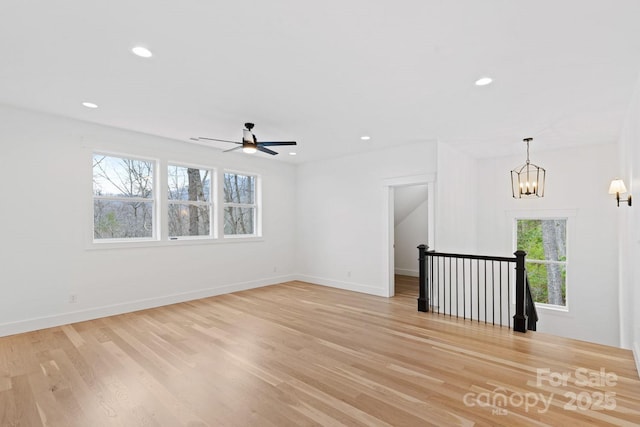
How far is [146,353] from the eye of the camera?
11.1 ft

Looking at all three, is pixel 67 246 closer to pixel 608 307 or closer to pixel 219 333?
pixel 219 333

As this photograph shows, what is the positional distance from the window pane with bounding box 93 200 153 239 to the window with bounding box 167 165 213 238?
1.24 feet

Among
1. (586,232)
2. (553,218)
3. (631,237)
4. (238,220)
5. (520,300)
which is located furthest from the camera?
(238,220)

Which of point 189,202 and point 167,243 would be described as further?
point 189,202

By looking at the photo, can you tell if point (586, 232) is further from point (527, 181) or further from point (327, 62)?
point (327, 62)

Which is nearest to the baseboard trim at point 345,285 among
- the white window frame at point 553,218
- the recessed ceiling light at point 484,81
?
the white window frame at point 553,218

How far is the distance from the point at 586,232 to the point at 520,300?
8.87 feet

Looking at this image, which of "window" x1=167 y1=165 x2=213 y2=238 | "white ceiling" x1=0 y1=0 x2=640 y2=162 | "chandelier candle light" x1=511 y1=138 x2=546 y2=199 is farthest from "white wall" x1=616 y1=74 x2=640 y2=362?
"window" x1=167 y1=165 x2=213 y2=238

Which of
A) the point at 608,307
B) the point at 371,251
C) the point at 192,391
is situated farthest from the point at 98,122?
the point at 608,307

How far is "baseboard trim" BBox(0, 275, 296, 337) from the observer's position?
13.2 feet

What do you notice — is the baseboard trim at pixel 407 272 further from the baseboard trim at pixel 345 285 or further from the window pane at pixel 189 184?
the window pane at pixel 189 184

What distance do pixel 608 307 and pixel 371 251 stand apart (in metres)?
4.11

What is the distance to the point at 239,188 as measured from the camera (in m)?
6.70

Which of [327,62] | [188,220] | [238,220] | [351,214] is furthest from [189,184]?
[327,62]
